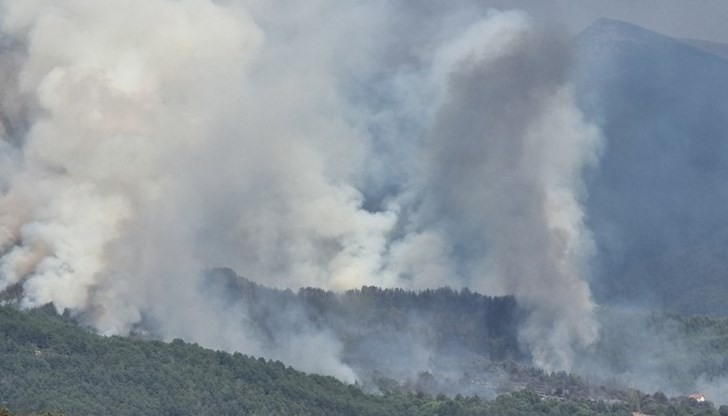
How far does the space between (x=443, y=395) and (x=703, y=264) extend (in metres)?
47.4

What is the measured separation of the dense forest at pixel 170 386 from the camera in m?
117

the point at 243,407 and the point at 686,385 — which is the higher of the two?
the point at 686,385

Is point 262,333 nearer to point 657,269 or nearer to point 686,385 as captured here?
point 686,385

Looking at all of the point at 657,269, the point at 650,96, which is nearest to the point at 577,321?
the point at 657,269

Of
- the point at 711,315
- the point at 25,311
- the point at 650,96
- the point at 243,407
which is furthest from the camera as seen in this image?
the point at 650,96

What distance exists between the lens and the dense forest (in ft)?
384

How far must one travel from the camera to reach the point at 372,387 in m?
136

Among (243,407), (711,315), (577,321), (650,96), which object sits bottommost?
(243,407)

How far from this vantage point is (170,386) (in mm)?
121250

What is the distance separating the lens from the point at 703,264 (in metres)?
177

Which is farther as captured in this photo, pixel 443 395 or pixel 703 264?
pixel 703 264

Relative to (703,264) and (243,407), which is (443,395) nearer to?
(243,407)

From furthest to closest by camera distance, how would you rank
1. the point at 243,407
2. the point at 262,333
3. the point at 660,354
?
the point at 660,354
the point at 262,333
the point at 243,407

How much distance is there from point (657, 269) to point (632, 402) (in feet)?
141
